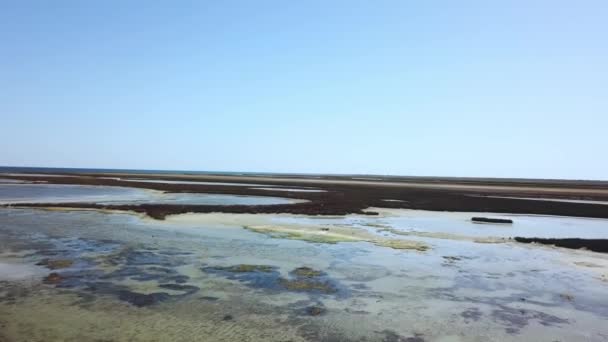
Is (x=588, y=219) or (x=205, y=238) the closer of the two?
(x=205, y=238)

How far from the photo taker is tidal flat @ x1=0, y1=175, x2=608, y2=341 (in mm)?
7852

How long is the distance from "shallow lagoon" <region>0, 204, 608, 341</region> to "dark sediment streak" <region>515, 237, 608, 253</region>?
130 cm

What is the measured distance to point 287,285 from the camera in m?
10.8

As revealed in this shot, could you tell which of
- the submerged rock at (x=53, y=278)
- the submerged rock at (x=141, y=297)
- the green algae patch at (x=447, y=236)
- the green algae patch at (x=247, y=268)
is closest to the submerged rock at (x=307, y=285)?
the green algae patch at (x=247, y=268)

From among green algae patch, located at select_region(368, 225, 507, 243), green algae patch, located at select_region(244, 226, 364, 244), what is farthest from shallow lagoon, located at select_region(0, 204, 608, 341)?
green algae patch, located at select_region(368, 225, 507, 243)

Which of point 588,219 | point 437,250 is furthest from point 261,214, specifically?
point 588,219

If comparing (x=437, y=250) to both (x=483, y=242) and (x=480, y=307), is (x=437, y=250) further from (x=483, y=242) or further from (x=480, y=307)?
(x=480, y=307)

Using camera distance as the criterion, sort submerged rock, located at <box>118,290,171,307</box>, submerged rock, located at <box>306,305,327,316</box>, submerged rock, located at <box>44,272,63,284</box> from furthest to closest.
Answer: submerged rock, located at <box>44,272,63,284</box> < submerged rock, located at <box>118,290,171,307</box> < submerged rock, located at <box>306,305,327,316</box>

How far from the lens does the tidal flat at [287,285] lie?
785cm

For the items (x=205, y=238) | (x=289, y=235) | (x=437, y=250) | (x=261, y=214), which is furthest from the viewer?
(x=261, y=214)

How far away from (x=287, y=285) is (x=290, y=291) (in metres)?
0.52

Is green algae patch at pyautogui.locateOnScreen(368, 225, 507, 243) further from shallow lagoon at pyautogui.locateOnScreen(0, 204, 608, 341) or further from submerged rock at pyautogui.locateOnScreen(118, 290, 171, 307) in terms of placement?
submerged rock at pyautogui.locateOnScreen(118, 290, 171, 307)

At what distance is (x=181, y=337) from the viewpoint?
7.29 m

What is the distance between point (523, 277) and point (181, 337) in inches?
384
